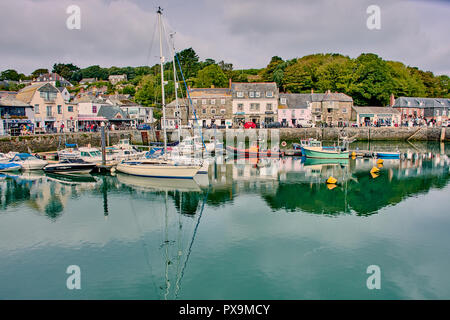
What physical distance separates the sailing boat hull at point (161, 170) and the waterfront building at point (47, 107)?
23.4 meters

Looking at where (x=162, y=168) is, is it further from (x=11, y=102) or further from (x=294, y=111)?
(x=294, y=111)

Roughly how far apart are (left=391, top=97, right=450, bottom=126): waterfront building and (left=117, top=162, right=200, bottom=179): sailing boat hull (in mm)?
58129

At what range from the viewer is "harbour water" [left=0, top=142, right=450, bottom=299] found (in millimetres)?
13586

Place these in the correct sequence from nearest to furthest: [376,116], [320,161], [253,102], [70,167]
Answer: [70,167] → [320,161] → [253,102] → [376,116]

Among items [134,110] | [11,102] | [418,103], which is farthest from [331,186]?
[418,103]

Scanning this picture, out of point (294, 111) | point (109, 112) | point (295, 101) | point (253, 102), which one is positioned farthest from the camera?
point (295, 101)

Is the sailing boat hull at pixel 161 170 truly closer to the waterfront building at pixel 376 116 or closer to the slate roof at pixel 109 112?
the slate roof at pixel 109 112

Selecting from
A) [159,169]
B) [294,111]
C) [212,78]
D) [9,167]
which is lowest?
[9,167]

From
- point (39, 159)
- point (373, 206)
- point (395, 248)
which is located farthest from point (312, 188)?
point (39, 159)

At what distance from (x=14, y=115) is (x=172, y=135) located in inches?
851

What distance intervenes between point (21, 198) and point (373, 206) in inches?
995

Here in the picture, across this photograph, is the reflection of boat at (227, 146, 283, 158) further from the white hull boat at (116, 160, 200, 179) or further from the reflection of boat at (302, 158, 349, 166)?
→ the white hull boat at (116, 160, 200, 179)

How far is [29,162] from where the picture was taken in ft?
118

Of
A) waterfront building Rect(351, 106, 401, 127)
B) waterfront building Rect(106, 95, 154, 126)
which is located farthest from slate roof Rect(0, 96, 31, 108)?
waterfront building Rect(351, 106, 401, 127)
